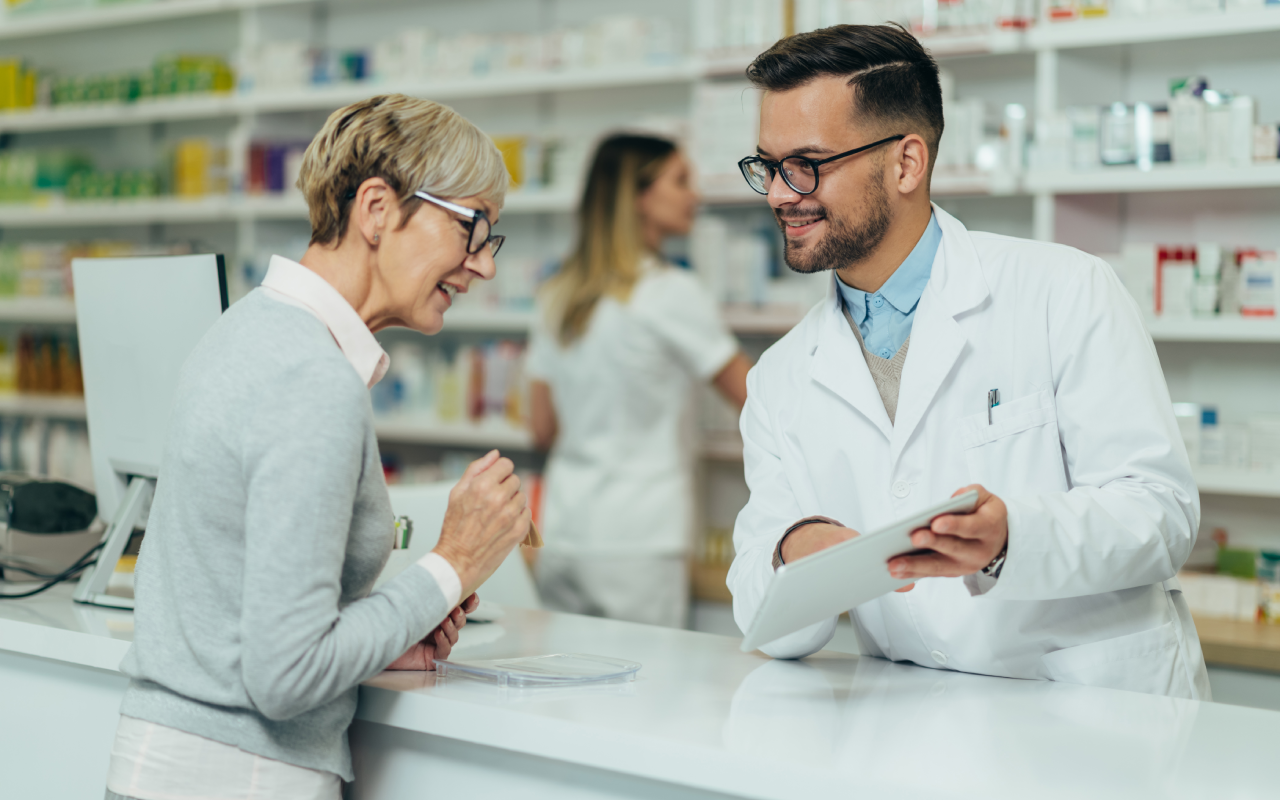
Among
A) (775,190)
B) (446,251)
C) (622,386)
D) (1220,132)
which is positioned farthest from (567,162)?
(446,251)

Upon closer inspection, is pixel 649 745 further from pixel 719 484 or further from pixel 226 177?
pixel 226 177

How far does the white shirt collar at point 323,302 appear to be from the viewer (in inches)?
52.6

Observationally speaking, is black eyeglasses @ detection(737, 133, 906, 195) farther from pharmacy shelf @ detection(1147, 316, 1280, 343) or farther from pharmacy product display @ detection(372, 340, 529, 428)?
pharmacy product display @ detection(372, 340, 529, 428)

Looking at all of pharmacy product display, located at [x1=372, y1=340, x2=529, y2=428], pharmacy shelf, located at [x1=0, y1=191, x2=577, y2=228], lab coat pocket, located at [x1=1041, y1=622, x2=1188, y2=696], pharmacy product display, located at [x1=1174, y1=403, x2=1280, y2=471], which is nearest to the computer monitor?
lab coat pocket, located at [x1=1041, y1=622, x2=1188, y2=696]

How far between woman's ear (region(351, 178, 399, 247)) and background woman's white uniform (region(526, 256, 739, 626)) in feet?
5.87

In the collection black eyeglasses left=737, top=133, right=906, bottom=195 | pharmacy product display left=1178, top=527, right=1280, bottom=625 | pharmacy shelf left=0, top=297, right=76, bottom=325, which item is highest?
black eyeglasses left=737, top=133, right=906, bottom=195

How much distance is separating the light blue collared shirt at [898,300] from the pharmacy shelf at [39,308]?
433 centimetres

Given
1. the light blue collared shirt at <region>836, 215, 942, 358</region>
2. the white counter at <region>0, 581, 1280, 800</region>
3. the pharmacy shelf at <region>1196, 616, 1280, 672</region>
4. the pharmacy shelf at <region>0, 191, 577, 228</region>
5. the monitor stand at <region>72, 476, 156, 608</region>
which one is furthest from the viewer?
the pharmacy shelf at <region>0, 191, 577, 228</region>

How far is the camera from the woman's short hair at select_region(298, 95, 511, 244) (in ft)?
4.51

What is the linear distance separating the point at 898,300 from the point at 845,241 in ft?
0.45

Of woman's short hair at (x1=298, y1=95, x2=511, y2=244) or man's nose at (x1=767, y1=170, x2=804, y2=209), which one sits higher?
woman's short hair at (x1=298, y1=95, x2=511, y2=244)

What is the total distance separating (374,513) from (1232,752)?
98cm

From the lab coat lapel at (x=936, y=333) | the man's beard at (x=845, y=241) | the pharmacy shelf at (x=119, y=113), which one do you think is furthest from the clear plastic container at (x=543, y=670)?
the pharmacy shelf at (x=119, y=113)

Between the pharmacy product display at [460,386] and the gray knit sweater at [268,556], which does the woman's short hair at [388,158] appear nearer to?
the gray knit sweater at [268,556]
